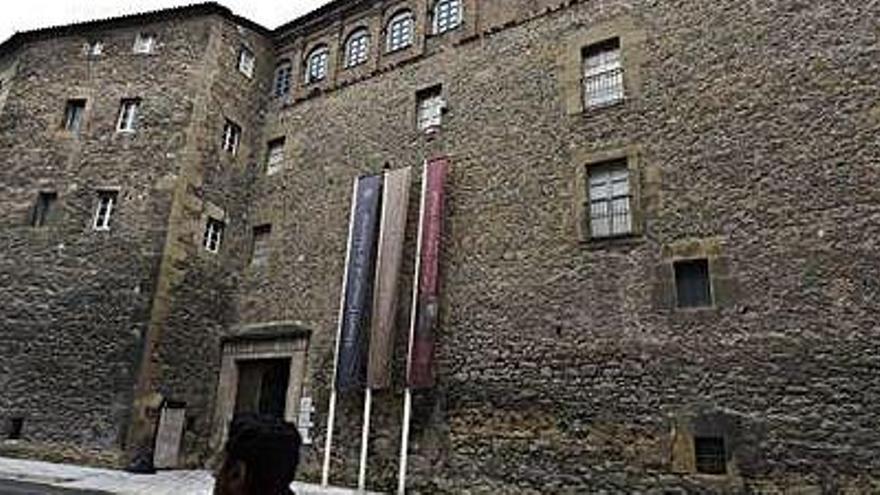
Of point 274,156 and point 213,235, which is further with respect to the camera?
point 274,156

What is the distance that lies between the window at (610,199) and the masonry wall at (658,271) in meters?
0.25

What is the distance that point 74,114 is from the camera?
15789 millimetres

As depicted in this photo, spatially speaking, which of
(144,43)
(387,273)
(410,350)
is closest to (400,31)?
(387,273)

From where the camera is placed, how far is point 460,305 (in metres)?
11.6

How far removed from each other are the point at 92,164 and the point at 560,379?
11785 millimetres

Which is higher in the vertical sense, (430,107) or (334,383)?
(430,107)

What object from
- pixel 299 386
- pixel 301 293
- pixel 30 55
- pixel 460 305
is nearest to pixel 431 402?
pixel 460 305

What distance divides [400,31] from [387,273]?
6161 millimetres

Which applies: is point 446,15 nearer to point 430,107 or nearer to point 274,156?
point 430,107

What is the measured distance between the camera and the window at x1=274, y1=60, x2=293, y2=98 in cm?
1680

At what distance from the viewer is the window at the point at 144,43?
15.9 meters

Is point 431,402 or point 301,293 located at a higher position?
point 301,293

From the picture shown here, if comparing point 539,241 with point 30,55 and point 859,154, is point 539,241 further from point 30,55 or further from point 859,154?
point 30,55

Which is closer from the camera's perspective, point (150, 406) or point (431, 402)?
point (431, 402)
